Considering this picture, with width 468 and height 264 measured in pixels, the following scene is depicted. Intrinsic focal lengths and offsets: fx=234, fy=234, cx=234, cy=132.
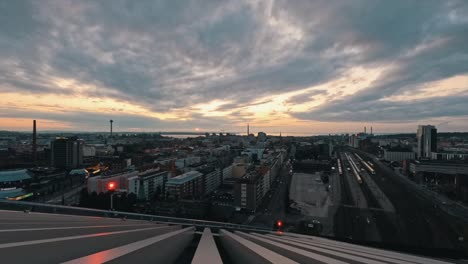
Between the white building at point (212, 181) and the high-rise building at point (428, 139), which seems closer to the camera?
the white building at point (212, 181)

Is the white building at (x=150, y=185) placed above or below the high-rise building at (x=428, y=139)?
below

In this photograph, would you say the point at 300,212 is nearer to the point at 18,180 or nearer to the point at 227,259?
the point at 227,259

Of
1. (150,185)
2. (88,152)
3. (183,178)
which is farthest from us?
(88,152)

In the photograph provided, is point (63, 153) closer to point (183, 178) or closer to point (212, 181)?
point (183, 178)

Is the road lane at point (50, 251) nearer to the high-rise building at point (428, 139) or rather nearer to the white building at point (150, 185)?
the white building at point (150, 185)

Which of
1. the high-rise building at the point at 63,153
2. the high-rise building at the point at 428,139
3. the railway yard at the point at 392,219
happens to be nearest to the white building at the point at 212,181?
the railway yard at the point at 392,219

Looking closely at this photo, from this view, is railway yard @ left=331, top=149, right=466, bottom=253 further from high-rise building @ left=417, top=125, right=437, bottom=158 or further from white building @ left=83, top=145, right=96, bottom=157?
white building @ left=83, top=145, right=96, bottom=157

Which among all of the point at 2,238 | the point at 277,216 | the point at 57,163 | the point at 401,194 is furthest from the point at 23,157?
the point at 401,194

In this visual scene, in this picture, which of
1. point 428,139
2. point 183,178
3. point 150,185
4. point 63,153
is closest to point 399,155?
point 428,139

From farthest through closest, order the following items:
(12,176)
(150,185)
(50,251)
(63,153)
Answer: (63,153)
(12,176)
(150,185)
(50,251)

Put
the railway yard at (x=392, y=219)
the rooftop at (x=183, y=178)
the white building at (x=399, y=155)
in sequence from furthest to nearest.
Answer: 1. the white building at (x=399, y=155)
2. the rooftop at (x=183, y=178)
3. the railway yard at (x=392, y=219)

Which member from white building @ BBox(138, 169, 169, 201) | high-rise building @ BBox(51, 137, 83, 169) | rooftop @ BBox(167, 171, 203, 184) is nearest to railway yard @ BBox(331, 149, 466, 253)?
rooftop @ BBox(167, 171, 203, 184)
